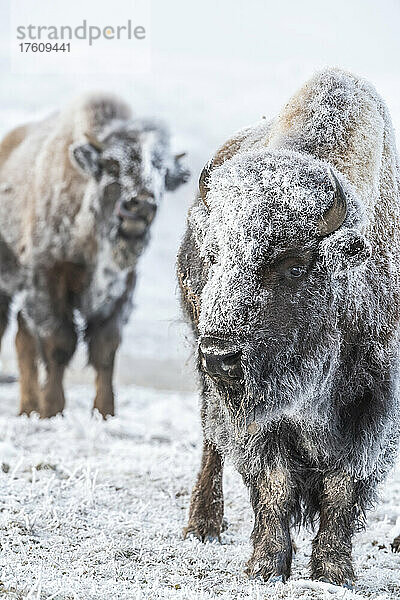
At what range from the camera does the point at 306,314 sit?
3.69 metres

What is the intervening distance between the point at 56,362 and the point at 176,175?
7.18 feet

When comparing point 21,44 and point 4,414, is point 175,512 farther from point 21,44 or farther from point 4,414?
point 21,44

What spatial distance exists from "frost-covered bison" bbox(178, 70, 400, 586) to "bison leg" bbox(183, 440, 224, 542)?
493 millimetres

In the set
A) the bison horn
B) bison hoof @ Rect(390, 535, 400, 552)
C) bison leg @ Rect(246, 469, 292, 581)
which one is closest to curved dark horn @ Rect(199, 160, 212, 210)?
bison leg @ Rect(246, 469, 292, 581)

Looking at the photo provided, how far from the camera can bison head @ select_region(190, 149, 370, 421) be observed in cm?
354

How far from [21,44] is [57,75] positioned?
2552 cm

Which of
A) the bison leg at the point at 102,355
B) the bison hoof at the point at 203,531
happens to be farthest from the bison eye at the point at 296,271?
the bison leg at the point at 102,355

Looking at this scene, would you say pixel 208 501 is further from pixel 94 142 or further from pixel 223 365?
pixel 94 142

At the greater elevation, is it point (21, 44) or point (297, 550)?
point (21, 44)

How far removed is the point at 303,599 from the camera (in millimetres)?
3496

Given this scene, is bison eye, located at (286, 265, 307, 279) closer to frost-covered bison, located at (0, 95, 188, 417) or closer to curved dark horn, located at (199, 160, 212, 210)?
curved dark horn, located at (199, 160, 212, 210)

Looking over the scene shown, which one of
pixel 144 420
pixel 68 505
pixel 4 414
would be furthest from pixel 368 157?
pixel 4 414

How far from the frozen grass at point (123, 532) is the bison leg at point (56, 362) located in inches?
54.0

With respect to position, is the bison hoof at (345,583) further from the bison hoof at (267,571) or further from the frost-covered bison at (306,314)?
the bison hoof at (267,571)
